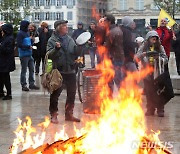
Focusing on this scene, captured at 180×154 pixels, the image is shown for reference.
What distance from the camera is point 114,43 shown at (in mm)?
9164

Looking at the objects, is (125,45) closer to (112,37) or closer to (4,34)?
(112,37)

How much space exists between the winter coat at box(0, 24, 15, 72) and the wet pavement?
721mm

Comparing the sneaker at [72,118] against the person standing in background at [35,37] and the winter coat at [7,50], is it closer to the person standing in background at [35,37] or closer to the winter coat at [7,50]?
the winter coat at [7,50]

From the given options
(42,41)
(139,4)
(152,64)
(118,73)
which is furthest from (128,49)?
(139,4)

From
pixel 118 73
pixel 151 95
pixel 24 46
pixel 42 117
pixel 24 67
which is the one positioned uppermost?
pixel 24 46

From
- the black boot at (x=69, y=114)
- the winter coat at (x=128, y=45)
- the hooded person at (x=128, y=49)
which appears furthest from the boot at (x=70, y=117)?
the winter coat at (x=128, y=45)

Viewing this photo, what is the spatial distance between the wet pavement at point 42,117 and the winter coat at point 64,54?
0.92m

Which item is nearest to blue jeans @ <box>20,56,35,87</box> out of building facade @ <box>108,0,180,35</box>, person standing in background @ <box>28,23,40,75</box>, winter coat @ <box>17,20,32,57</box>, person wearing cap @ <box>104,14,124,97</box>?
winter coat @ <box>17,20,32,57</box>

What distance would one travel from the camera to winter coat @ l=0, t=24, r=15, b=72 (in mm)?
10594

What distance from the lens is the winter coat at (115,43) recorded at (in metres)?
9.13

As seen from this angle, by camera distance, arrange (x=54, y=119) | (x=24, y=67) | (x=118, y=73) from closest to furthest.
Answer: (x=54, y=119), (x=118, y=73), (x=24, y=67)

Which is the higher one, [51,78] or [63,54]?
[63,54]

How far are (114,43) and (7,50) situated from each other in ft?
8.50

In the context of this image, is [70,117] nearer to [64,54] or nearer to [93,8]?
[64,54]
